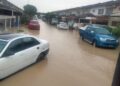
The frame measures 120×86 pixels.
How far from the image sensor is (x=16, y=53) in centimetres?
632

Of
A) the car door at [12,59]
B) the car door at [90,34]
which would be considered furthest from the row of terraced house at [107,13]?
the car door at [12,59]

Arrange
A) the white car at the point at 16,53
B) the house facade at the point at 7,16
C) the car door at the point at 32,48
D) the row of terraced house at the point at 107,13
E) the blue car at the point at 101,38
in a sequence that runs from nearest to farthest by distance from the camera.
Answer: the white car at the point at 16,53 < the car door at the point at 32,48 < the blue car at the point at 101,38 < the house facade at the point at 7,16 < the row of terraced house at the point at 107,13

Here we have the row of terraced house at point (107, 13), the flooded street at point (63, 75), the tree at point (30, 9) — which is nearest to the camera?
the flooded street at point (63, 75)

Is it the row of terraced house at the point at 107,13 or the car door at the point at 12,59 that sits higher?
the row of terraced house at the point at 107,13

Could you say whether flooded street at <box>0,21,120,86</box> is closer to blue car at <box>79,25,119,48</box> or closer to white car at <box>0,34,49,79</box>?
white car at <box>0,34,49,79</box>

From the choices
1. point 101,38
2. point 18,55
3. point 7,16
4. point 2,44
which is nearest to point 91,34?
point 101,38

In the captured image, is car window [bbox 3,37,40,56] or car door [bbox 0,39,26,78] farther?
car window [bbox 3,37,40,56]

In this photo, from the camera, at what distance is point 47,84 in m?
5.97

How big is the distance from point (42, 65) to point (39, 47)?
83 cm

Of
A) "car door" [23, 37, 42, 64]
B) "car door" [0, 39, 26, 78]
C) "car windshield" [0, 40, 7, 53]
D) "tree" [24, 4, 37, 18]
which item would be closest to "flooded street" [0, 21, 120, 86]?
"car door" [0, 39, 26, 78]

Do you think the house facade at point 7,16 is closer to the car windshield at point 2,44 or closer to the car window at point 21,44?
the car window at point 21,44

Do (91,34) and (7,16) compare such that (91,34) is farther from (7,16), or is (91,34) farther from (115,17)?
(115,17)

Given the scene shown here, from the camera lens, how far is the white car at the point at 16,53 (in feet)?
19.2

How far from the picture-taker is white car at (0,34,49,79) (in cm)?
587
